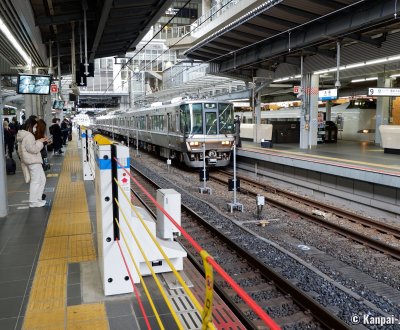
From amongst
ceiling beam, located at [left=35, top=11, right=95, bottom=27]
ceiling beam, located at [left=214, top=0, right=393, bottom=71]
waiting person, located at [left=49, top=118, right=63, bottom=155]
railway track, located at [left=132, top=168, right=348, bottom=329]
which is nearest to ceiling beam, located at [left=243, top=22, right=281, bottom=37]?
ceiling beam, located at [left=214, top=0, right=393, bottom=71]

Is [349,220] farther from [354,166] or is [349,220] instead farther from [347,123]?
[347,123]

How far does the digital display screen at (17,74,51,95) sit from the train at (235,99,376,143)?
44.2ft

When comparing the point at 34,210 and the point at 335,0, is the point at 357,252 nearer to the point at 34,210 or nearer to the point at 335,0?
the point at 34,210

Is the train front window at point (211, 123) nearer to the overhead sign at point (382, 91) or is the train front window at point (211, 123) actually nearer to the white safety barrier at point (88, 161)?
the white safety barrier at point (88, 161)

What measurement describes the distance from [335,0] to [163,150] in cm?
1067

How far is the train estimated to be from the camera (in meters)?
21.4

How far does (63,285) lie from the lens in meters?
3.89

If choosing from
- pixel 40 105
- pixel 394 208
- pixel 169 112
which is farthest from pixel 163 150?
pixel 394 208

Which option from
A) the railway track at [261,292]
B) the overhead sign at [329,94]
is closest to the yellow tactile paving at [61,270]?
the railway track at [261,292]

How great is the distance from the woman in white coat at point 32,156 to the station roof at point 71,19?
7.03 ft

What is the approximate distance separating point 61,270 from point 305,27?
12228mm

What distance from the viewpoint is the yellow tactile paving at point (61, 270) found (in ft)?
10.5

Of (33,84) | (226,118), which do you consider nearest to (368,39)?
(226,118)

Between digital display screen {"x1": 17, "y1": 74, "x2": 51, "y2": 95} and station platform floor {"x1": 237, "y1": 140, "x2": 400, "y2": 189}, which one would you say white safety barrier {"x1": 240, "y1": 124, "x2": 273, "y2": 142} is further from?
digital display screen {"x1": 17, "y1": 74, "x2": 51, "y2": 95}
